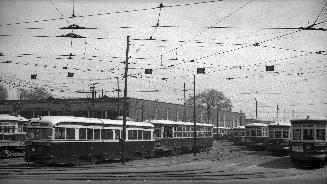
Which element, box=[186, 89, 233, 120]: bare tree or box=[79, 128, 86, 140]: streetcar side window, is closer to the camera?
box=[79, 128, 86, 140]: streetcar side window

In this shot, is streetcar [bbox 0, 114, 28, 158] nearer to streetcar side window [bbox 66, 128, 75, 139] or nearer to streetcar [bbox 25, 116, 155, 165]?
streetcar [bbox 25, 116, 155, 165]

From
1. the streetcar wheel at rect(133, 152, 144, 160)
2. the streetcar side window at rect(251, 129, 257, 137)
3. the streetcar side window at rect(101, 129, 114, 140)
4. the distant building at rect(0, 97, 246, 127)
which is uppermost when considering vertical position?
the distant building at rect(0, 97, 246, 127)

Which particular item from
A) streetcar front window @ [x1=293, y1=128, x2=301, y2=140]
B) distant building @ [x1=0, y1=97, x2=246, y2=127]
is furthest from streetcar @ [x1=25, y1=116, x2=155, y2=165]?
distant building @ [x1=0, y1=97, x2=246, y2=127]

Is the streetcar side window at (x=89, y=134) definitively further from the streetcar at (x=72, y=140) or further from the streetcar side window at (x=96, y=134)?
the streetcar side window at (x=96, y=134)

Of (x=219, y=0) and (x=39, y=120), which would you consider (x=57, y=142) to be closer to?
(x=39, y=120)

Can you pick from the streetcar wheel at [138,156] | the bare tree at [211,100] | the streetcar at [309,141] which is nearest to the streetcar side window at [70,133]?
the streetcar wheel at [138,156]

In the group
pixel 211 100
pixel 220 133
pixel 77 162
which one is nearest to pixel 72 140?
pixel 77 162
